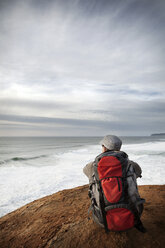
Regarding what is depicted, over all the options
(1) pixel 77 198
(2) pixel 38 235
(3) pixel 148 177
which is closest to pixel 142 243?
(2) pixel 38 235

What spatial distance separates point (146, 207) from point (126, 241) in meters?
1.66

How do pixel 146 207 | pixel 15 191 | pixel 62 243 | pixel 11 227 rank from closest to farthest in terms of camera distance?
pixel 62 243 → pixel 11 227 → pixel 146 207 → pixel 15 191

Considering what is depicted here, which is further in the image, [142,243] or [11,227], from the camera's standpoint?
[11,227]

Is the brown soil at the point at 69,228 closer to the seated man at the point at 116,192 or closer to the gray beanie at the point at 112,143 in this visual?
the seated man at the point at 116,192

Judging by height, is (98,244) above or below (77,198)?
above

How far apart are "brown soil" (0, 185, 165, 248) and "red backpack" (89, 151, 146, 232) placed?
0.97ft

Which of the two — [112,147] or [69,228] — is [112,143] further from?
[69,228]

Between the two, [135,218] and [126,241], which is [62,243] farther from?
[135,218]

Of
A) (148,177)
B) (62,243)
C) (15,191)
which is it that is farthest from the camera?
(148,177)

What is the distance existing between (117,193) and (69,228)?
1.50 metres

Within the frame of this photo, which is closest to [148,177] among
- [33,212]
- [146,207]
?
[146,207]

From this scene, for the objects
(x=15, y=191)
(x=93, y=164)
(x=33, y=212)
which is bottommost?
(x=15, y=191)

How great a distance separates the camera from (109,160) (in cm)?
A: 234

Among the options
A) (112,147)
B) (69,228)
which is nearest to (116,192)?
(112,147)
